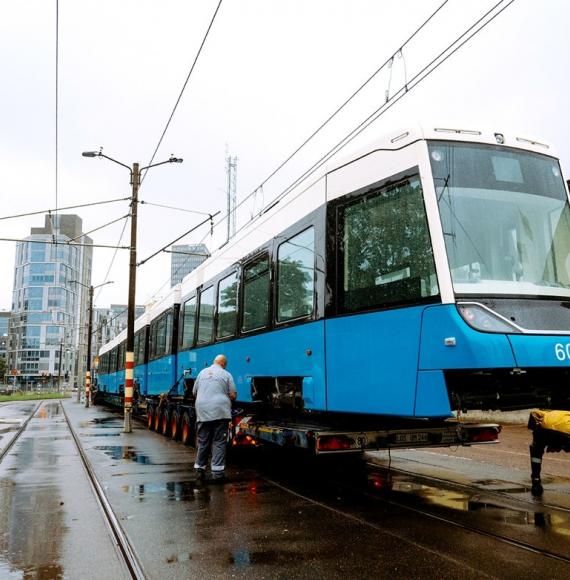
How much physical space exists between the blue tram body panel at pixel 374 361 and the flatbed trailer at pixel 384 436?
0.37 meters

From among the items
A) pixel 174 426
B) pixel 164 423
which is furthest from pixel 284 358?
pixel 164 423

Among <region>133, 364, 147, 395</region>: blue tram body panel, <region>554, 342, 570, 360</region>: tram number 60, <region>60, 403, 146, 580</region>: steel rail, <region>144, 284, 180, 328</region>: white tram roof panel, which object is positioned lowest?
<region>60, 403, 146, 580</region>: steel rail

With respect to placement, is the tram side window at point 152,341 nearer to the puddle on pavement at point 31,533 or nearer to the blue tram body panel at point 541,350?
the puddle on pavement at point 31,533

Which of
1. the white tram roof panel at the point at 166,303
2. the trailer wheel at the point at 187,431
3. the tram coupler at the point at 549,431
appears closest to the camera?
the tram coupler at the point at 549,431

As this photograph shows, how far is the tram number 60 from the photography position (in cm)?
500

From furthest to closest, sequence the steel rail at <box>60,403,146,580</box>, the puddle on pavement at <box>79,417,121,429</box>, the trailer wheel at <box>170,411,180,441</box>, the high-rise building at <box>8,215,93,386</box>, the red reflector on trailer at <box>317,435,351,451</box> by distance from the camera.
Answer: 1. the high-rise building at <box>8,215,93,386</box>
2. the puddle on pavement at <box>79,417,121,429</box>
3. the trailer wheel at <box>170,411,180,441</box>
4. the red reflector on trailer at <box>317,435,351,451</box>
5. the steel rail at <box>60,403,146,580</box>

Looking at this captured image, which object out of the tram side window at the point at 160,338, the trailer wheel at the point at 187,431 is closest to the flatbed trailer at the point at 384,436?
the trailer wheel at the point at 187,431

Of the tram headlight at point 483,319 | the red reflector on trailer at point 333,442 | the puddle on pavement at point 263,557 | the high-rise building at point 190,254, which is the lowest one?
the puddle on pavement at point 263,557

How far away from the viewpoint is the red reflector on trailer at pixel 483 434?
681 centimetres

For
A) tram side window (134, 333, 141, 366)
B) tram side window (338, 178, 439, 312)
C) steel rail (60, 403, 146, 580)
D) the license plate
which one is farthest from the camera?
tram side window (134, 333, 141, 366)

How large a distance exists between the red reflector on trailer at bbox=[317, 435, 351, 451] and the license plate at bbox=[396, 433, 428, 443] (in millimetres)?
555

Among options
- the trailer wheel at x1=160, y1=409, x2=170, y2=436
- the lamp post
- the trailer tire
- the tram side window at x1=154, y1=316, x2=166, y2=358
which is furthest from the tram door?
the lamp post

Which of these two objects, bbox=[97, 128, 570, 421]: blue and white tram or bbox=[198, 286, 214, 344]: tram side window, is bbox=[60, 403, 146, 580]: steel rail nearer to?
bbox=[97, 128, 570, 421]: blue and white tram

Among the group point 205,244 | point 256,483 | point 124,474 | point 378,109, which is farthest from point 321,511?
point 205,244
